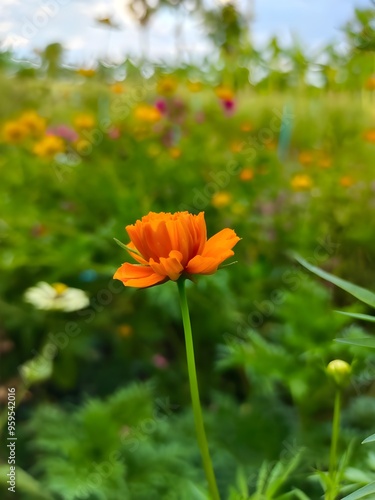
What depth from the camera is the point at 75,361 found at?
1.27 metres

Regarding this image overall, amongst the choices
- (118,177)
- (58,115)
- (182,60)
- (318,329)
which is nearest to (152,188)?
(118,177)

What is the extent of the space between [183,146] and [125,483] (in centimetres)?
92

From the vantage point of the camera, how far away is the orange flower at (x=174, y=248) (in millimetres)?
366

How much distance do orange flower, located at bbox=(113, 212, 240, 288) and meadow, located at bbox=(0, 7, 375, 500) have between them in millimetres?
268

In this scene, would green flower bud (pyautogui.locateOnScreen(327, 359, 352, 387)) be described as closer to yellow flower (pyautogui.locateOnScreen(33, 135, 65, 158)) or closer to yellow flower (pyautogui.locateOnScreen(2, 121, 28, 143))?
yellow flower (pyautogui.locateOnScreen(33, 135, 65, 158))

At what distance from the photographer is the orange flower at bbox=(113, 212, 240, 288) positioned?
366mm

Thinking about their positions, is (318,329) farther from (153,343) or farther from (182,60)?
(182,60)

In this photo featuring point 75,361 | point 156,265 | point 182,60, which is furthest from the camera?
point 182,60

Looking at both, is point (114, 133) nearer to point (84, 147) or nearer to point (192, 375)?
point (84, 147)

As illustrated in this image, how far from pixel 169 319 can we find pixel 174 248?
0.89 m

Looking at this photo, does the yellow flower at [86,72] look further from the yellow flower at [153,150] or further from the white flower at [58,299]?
the white flower at [58,299]

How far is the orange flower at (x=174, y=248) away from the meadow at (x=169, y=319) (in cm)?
27

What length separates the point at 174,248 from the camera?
0.37 meters

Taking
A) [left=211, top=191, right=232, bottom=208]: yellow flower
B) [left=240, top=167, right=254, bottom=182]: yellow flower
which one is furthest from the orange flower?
[left=240, top=167, right=254, bottom=182]: yellow flower
